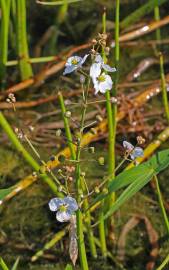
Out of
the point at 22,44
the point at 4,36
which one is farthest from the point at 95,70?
the point at 22,44

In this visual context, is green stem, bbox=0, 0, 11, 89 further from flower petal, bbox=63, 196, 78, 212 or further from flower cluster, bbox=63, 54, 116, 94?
→ flower petal, bbox=63, 196, 78, 212

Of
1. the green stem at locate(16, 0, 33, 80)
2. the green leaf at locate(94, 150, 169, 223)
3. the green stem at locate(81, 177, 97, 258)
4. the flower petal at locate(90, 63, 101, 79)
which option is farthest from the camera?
the green stem at locate(16, 0, 33, 80)

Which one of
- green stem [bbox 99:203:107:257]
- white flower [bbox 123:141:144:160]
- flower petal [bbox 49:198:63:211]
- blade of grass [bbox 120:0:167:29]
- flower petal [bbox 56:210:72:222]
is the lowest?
green stem [bbox 99:203:107:257]

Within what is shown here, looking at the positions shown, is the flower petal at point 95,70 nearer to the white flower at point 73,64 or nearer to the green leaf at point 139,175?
the white flower at point 73,64

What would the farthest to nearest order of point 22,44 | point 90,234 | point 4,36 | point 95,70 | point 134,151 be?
1. point 22,44
2. point 4,36
3. point 90,234
4. point 134,151
5. point 95,70

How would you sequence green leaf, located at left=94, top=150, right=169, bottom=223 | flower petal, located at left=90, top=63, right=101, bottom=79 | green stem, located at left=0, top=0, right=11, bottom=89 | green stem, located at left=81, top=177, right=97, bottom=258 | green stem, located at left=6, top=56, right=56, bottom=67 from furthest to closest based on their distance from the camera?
green stem, located at left=6, top=56, right=56, bottom=67 < green stem, located at left=0, top=0, right=11, bottom=89 < green stem, located at left=81, top=177, right=97, bottom=258 < green leaf, located at left=94, top=150, right=169, bottom=223 < flower petal, located at left=90, top=63, right=101, bottom=79

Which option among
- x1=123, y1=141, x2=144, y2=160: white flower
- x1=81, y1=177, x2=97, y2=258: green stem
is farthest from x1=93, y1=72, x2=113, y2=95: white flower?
x1=81, y1=177, x2=97, y2=258: green stem

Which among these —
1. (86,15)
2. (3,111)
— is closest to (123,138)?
(3,111)

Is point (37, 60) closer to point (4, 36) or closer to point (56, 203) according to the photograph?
point (4, 36)
